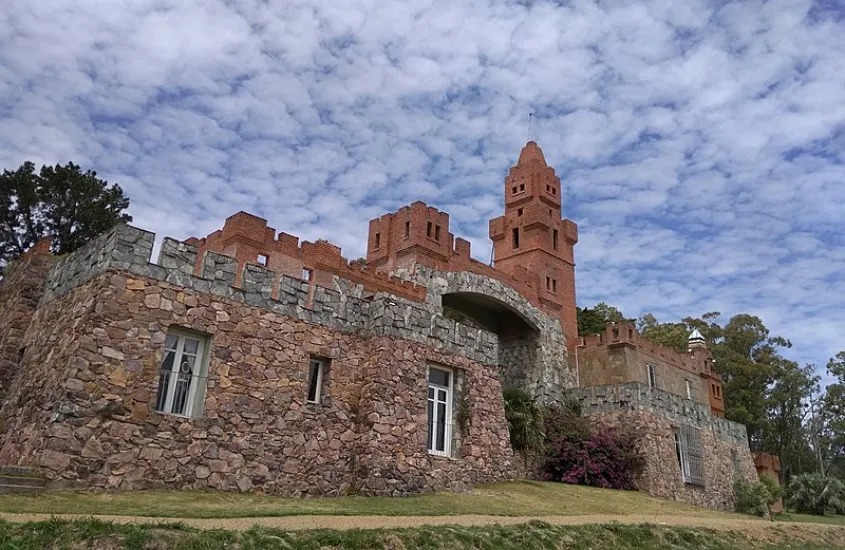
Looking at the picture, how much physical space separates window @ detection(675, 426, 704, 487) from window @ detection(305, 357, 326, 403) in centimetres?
1659

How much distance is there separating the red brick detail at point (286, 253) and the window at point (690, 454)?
40.6ft

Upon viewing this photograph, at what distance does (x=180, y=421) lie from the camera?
1222 centimetres

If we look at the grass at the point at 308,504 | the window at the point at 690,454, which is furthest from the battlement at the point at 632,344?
the grass at the point at 308,504

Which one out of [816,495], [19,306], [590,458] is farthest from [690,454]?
[19,306]

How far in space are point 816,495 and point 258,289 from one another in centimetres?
2765

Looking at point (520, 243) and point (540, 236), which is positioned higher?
point (540, 236)

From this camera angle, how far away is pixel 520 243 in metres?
32.4

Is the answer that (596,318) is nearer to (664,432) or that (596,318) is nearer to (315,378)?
(664,432)

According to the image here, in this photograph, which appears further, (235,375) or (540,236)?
(540,236)

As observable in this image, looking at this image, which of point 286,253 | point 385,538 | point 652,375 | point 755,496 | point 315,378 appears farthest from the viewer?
point 652,375

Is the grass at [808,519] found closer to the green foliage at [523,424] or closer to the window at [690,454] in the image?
the window at [690,454]

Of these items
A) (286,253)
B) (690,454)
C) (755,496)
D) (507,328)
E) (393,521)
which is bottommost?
(393,521)

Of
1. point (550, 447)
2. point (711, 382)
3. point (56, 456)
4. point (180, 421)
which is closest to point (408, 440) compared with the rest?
point (180, 421)

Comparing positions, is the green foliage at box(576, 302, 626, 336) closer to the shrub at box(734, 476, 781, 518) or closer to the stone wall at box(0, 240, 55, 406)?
the shrub at box(734, 476, 781, 518)
